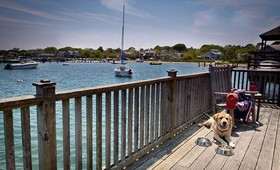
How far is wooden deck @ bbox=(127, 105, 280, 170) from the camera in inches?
95.2

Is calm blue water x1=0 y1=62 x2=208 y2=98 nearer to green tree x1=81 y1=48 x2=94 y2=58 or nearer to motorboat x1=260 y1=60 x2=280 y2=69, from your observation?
motorboat x1=260 y1=60 x2=280 y2=69

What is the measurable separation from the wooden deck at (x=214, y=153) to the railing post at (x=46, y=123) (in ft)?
3.66

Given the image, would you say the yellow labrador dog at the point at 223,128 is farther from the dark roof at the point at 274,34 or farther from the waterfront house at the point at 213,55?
→ the waterfront house at the point at 213,55

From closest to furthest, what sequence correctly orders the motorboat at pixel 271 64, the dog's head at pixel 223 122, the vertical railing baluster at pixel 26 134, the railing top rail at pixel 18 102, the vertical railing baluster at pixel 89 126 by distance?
the railing top rail at pixel 18 102, the vertical railing baluster at pixel 26 134, the vertical railing baluster at pixel 89 126, the dog's head at pixel 223 122, the motorboat at pixel 271 64

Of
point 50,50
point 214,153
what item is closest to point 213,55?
point 50,50

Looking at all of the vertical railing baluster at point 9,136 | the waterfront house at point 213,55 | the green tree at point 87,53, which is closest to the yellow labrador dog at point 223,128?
the vertical railing baluster at point 9,136

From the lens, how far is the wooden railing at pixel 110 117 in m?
1.42

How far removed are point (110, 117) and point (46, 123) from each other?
2.42ft

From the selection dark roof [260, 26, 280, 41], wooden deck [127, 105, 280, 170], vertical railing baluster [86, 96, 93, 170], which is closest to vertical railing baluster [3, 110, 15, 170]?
vertical railing baluster [86, 96, 93, 170]

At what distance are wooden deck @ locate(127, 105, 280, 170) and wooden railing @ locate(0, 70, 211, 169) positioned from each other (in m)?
0.15

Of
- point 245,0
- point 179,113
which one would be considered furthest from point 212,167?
point 245,0

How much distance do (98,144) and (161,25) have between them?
51.7m

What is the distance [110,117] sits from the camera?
2.12m

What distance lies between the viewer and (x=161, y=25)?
2004 inches
